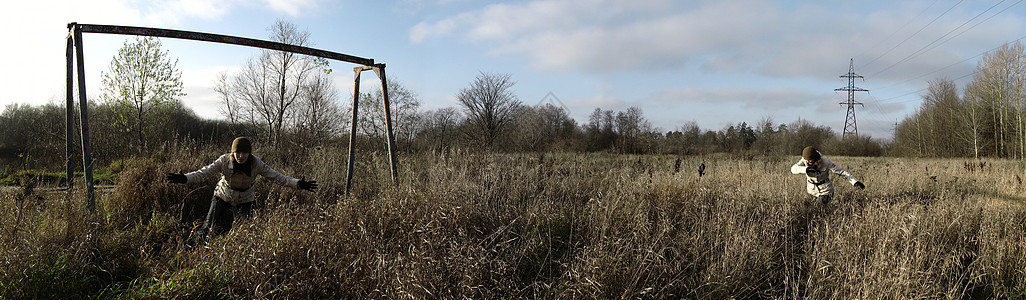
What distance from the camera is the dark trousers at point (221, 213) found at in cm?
469

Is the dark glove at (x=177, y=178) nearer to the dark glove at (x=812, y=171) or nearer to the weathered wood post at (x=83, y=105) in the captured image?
the weathered wood post at (x=83, y=105)

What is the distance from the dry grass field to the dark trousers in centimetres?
37

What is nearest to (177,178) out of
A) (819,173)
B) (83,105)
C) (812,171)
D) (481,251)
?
(83,105)

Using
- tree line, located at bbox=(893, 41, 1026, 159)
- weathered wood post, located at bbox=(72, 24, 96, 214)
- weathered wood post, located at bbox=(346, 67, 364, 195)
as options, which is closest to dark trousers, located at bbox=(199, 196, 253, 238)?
weathered wood post, located at bbox=(72, 24, 96, 214)

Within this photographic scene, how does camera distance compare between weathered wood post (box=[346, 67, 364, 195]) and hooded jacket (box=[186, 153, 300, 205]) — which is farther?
weathered wood post (box=[346, 67, 364, 195])

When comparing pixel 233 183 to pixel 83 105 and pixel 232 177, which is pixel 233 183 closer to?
pixel 232 177

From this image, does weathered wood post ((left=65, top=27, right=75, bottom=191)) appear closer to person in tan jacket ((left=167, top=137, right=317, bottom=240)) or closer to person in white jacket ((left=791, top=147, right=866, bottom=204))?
person in tan jacket ((left=167, top=137, right=317, bottom=240))

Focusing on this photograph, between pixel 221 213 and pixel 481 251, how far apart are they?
124 inches

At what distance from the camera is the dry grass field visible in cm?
312

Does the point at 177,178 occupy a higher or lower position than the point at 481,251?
higher

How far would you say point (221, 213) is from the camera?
4809 mm

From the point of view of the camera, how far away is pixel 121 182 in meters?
5.39

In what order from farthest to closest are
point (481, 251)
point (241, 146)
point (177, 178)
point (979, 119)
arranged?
point (979, 119) < point (241, 146) < point (177, 178) < point (481, 251)

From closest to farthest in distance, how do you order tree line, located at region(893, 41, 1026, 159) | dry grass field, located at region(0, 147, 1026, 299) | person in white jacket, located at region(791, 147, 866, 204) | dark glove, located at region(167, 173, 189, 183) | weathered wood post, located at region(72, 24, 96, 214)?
dry grass field, located at region(0, 147, 1026, 299) < dark glove, located at region(167, 173, 189, 183) < weathered wood post, located at region(72, 24, 96, 214) < person in white jacket, located at region(791, 147, 866, 204) < tree line, located at region(893, 41, 1026, 159)
